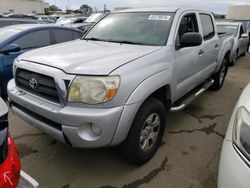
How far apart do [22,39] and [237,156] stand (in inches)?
188

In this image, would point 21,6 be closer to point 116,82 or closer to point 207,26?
point 207,26

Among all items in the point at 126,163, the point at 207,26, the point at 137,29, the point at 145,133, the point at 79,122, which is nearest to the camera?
the point at 79,122

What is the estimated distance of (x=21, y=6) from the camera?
55.9m

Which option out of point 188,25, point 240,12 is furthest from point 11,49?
point 240,12

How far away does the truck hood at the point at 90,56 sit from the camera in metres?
2.44

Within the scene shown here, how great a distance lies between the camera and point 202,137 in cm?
367

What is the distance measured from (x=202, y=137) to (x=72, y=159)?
1859mm

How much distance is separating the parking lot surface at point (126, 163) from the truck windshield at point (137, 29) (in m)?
1.41

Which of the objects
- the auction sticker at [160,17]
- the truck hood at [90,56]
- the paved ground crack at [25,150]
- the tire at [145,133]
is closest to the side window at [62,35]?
the truck hood at [90,56]

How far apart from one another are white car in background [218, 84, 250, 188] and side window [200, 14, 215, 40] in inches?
114

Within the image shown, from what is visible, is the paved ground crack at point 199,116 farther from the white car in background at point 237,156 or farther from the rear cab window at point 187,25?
the white car in background at point 237,156

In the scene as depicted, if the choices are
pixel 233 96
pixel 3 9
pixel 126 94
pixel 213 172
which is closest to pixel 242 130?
pixel 126 94

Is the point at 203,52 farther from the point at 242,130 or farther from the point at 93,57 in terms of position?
the point at 242,130

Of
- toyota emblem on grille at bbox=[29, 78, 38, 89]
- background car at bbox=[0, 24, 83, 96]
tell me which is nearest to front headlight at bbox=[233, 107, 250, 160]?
toyota emblem on grille at bbox=[29, 78, 38, 89]
